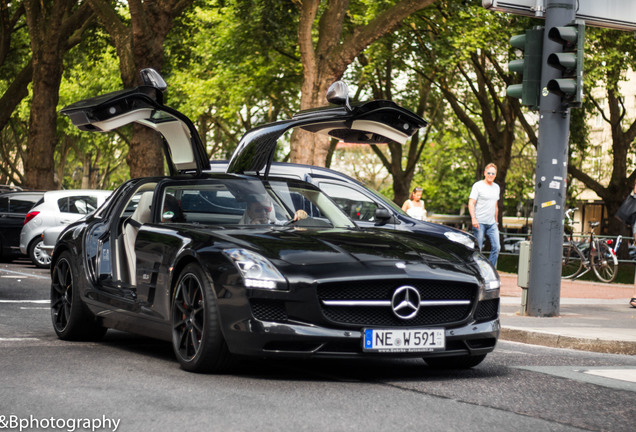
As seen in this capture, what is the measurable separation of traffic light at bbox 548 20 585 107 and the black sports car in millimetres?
3601

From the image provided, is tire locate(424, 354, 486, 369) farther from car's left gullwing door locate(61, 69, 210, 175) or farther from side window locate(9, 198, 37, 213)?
side window locate(9, 198, 37, 213)

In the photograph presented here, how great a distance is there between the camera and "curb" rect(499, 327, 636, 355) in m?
9.67

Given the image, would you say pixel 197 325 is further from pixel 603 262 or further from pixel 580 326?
pixel 603 262

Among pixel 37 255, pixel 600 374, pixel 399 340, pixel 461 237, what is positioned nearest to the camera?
pixel 399 340

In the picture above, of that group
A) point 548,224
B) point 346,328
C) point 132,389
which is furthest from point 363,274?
point 548,224

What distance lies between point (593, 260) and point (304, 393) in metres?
17.3

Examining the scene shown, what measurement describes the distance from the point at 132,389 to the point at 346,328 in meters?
1.32

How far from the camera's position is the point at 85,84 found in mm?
49625

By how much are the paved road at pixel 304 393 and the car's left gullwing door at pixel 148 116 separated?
1.63 metres

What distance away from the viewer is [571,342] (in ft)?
32.5

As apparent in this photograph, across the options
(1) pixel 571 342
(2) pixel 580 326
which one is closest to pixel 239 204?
(1) pixel 571 342

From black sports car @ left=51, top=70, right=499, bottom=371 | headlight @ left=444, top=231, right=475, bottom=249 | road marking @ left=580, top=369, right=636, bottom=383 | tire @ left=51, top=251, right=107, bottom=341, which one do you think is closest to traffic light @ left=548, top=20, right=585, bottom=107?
headlight @ left=444, top=231, right=475, bottom=249

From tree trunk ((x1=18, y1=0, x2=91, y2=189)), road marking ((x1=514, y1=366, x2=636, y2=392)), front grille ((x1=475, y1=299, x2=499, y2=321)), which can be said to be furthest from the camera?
tree trunk ((x1=18, y1=0, x2=91, y2=189))

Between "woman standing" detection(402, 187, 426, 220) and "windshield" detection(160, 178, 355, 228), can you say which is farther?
"woman standing" detection(402, 187, 426, 220)
